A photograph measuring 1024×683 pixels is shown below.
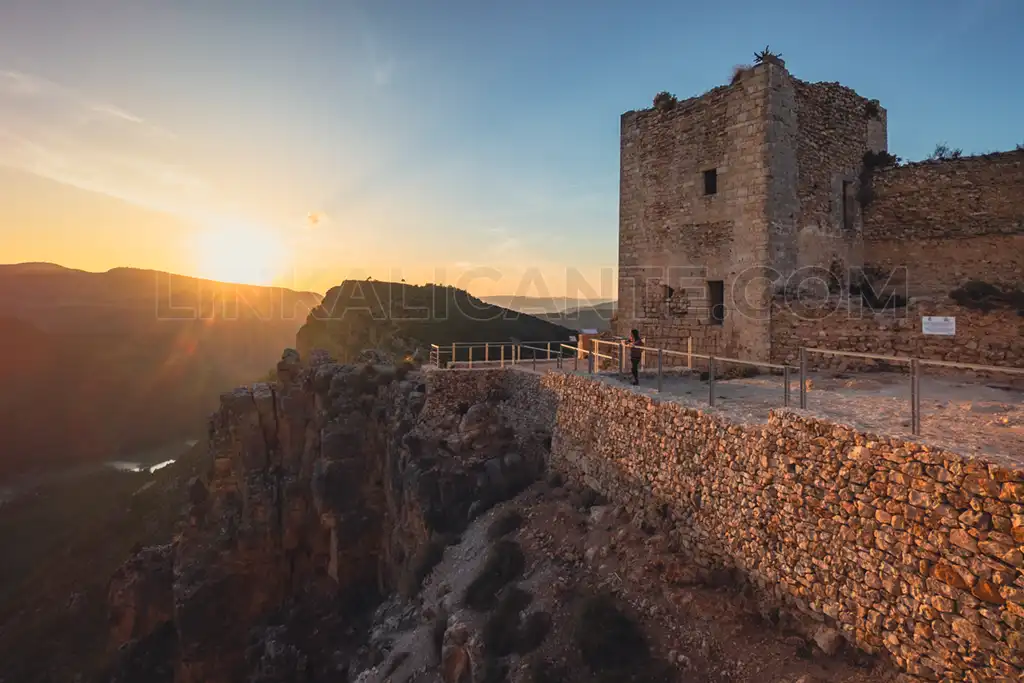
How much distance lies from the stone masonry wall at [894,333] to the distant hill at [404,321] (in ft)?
104

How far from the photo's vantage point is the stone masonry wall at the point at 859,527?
4574 mm

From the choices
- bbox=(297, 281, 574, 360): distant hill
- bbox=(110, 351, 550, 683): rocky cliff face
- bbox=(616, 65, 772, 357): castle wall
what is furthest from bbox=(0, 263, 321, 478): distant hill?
bbox=(616, 65, 772, 357): castle wall

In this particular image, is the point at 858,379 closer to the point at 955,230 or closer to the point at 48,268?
the point at 955,230

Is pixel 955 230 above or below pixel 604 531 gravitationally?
above

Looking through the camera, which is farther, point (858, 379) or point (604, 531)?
point (858, 379)

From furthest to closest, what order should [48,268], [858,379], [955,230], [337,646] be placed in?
1. [48,268]
2. [337,646]
3. [955,230]
4. [858,379]

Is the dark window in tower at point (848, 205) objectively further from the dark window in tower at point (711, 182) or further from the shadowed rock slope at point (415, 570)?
the shadowed rock slope at point (415, 570)

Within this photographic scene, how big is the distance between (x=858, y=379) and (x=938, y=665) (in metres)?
7.47

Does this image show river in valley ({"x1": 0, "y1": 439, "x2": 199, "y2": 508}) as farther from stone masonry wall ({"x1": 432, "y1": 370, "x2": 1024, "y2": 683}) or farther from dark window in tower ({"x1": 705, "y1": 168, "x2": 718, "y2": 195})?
stone masonry wall ({"x1": 432, "y1": 370, "x2": 1024, "y2": 683})

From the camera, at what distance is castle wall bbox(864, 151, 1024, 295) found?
13680 mm

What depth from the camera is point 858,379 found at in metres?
11.2

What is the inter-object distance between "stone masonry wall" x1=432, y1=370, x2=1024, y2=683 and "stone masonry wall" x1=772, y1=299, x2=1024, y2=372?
594 centimetres

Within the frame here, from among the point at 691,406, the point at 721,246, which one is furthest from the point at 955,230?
the point at 691,406

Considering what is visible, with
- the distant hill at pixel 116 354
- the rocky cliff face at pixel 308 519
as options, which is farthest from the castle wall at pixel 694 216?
the distant hill at pixel 116 354
